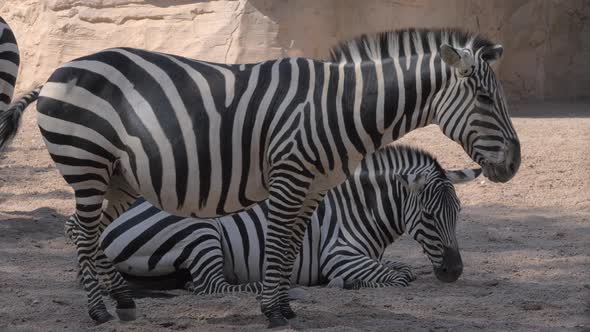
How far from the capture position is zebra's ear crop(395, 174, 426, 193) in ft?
23.7

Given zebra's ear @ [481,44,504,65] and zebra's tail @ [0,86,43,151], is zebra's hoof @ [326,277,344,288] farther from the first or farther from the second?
zebra's tail @ [0,86,43,151]

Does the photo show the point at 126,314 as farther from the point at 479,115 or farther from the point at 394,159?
the point at 394,159

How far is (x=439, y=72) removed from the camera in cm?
557

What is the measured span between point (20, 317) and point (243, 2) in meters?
8.21

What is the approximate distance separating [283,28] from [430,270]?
21.8 ft

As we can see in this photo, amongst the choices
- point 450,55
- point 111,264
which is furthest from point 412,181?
point 111,264

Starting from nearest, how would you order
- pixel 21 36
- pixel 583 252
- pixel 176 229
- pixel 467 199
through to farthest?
1. pixel 176 229
2. pixel 583 252
3. pixel 467 199
4. pixel 21 36

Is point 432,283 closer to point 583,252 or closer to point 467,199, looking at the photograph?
point 583,252

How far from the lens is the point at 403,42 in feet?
18.9

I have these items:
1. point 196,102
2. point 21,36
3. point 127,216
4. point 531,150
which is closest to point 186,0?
point 21,36

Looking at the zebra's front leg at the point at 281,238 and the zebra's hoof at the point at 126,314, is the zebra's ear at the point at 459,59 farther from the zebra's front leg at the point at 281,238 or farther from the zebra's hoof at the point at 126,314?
the zebra's hoof at the point at 126,314

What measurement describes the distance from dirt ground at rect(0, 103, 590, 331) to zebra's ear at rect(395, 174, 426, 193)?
712mm

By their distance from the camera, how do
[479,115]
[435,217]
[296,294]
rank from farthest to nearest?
[435,217], [296,294], [479,115]

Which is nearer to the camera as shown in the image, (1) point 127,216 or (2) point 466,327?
(2) point 466,327
